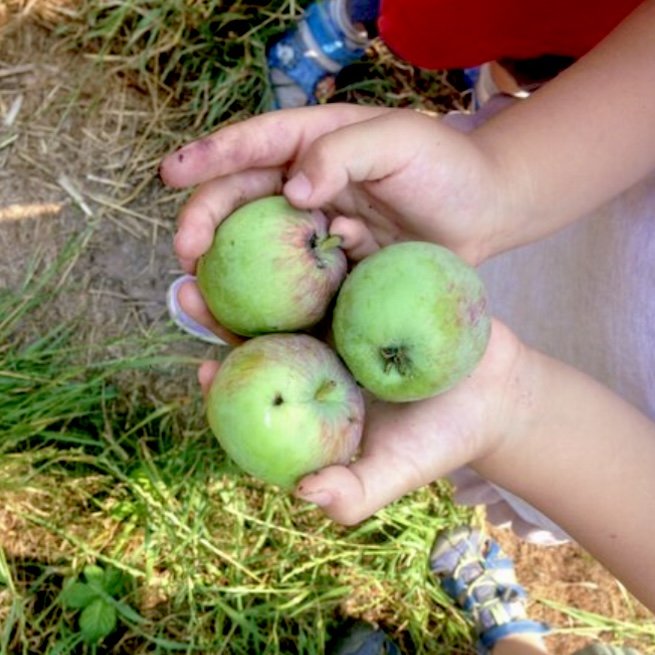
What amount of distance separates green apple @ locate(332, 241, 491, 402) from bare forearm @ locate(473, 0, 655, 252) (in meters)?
0.36

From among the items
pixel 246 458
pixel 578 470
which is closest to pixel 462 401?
pixel 578 470

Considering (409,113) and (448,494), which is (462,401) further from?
(448,494)

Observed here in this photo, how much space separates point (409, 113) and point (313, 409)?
21.6 inches

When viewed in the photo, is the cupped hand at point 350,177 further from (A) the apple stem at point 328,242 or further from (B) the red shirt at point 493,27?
(B) the red shirt at point 493,27

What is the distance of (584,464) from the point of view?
1.61 meters

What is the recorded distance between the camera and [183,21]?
99.4 inches

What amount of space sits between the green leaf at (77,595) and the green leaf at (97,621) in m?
0.01

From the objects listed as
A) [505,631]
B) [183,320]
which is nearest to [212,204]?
[183,320]

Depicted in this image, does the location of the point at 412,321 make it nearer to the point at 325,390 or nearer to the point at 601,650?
the point at 325,390

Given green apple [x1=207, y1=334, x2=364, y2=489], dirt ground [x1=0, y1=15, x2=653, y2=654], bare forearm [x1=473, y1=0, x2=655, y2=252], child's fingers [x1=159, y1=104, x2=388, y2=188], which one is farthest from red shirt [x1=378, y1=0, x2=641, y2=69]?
green apple [x1=207, y1=334, x2=364, y2=489]

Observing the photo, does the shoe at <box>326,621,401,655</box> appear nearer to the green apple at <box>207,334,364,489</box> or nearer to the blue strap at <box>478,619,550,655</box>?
the blue strap at <box>478,619,550,655</box>

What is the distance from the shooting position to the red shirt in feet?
6.11

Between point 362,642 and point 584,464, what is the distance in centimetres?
104

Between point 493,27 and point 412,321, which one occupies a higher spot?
point 493,27
